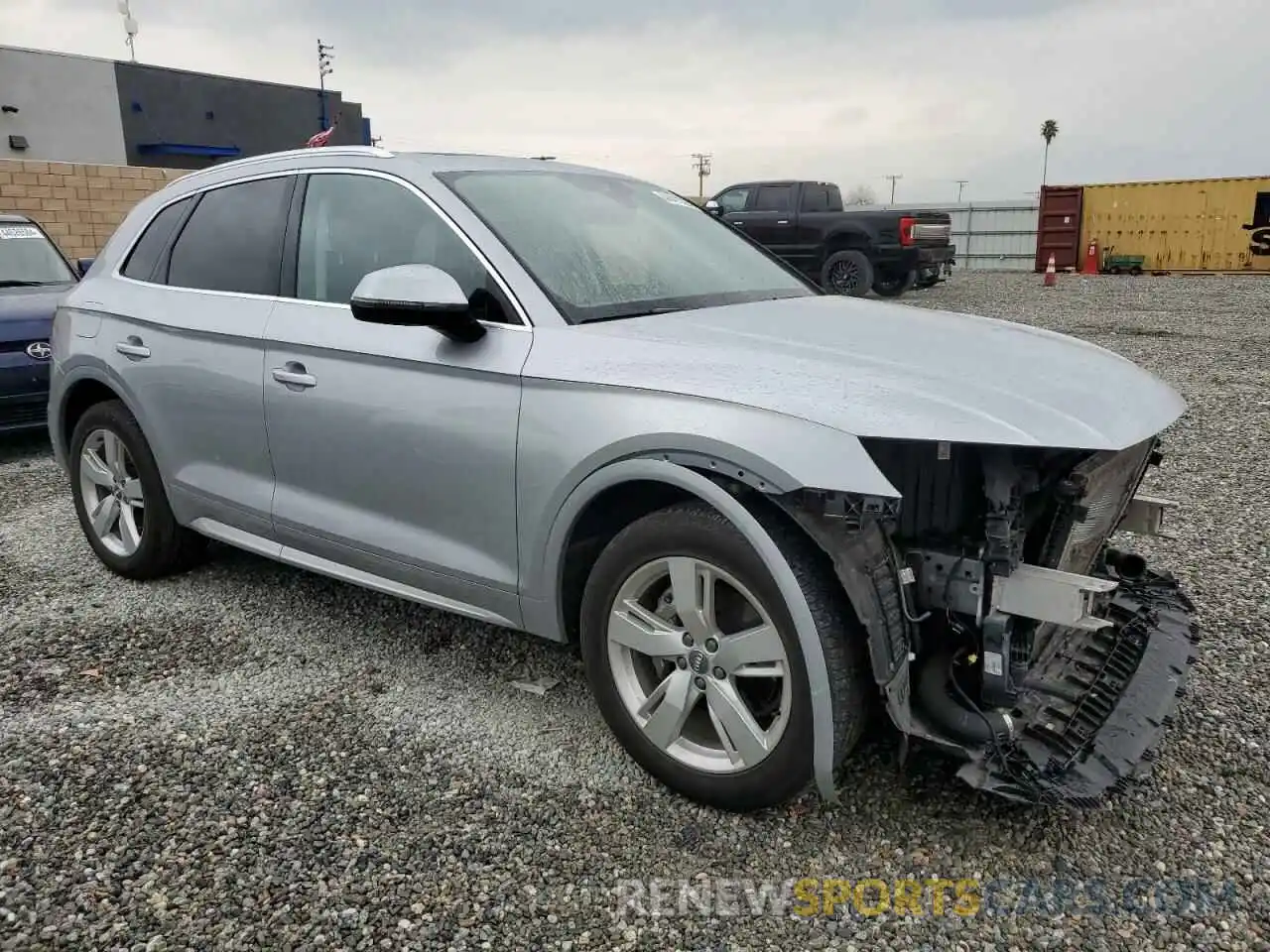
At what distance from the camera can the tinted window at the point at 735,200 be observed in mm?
17203

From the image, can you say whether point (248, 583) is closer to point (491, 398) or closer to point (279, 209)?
point (279, 209)

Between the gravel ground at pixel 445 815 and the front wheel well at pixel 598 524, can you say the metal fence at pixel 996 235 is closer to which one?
the gravel ground at pixel 445 815

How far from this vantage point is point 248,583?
439 cm

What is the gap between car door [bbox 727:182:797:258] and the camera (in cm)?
1678

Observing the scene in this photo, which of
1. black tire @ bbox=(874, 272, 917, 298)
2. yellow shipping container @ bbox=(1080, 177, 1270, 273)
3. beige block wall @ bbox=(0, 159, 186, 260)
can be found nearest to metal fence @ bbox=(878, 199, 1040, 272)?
yellow shipping container @ bbox=(1080, 177, 1270, 273)

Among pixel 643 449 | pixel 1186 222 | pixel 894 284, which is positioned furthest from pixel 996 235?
pixel 643 449

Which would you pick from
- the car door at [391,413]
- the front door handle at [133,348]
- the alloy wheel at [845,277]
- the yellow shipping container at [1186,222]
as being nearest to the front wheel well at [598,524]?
the car door at [391,413]

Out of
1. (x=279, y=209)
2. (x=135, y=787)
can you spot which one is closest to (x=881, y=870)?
(x=135, y=787)

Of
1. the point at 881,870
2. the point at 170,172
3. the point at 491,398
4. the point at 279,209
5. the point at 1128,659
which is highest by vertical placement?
the point at 170,172

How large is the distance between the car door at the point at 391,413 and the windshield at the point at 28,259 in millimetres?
5486

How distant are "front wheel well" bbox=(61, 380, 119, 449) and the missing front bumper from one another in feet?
12.6

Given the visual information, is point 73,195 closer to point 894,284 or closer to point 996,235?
point 894,284

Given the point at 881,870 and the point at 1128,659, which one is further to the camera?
the point at 1128,659

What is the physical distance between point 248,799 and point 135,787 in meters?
0.35
